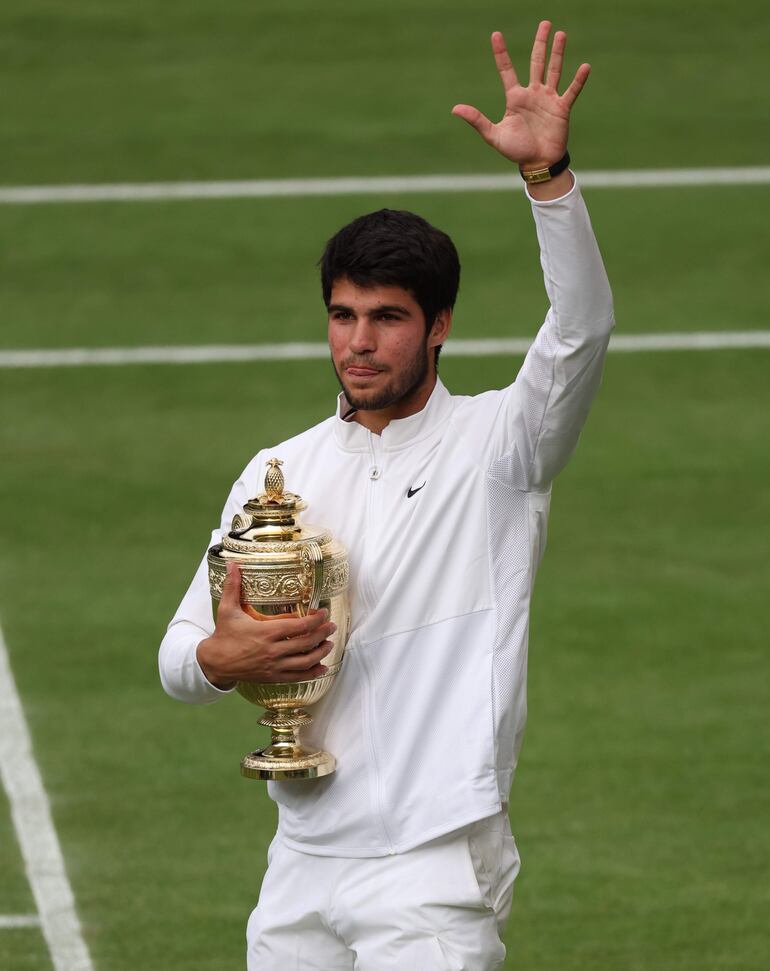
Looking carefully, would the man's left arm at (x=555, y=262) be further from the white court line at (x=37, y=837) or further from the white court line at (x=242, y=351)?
the white court line at (x=242, y=351)

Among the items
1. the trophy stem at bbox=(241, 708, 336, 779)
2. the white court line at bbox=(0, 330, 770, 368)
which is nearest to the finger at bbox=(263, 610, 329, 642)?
the trophy stem at bbox=(241, 708, 336, 779)

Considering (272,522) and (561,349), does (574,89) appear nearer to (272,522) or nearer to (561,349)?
(561,349)

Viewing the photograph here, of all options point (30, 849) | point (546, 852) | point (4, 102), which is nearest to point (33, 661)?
point (30, 849)

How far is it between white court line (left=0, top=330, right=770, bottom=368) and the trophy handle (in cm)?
832

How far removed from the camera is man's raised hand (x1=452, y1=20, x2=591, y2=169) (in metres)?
3.88

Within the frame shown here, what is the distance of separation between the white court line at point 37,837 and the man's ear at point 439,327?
3.16m

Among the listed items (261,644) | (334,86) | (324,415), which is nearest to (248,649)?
(261,644)

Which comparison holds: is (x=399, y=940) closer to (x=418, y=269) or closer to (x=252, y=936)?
(x=252, y=936)

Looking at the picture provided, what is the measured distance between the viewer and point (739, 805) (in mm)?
7738

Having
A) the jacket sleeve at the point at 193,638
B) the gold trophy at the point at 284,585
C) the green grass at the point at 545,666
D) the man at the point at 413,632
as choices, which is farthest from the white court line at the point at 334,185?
the gold trophy at the point at 284,585

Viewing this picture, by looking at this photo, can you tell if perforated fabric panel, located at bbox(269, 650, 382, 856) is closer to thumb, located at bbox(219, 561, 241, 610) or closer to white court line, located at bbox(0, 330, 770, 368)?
thumb, located at bbox(219, 561, 241, 610)

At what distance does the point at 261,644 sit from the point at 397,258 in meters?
0.87

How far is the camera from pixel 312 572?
158 inches

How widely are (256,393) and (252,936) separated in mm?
7944
